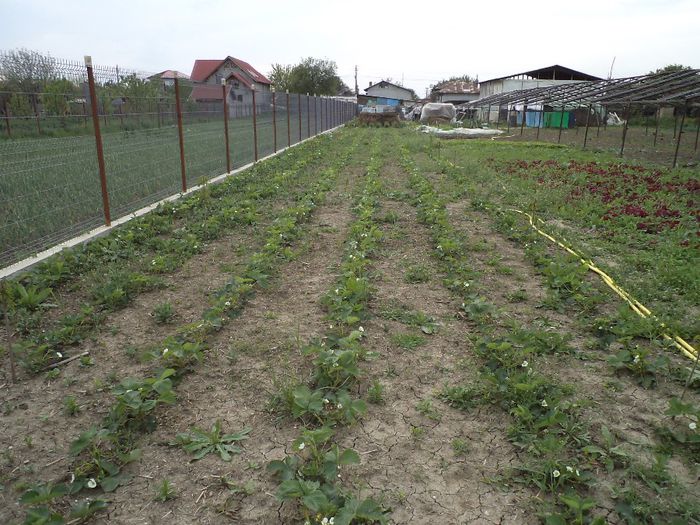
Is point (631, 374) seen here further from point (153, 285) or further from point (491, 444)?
point (153, 285)

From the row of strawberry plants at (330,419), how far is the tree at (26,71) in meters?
3.98

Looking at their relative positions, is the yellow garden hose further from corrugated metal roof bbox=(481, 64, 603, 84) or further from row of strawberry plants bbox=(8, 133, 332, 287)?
corrugated metal roof bbox=(481, 64, 603, 84)

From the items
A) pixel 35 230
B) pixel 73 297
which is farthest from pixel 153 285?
pixel 35 230

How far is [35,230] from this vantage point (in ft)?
18.4

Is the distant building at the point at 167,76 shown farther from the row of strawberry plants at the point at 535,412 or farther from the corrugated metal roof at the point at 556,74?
the corrugated metal roof at the point at 556,74

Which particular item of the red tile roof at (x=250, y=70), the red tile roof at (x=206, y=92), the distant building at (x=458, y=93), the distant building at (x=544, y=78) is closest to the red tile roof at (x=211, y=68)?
the red tile roof at (x=250, y=70)

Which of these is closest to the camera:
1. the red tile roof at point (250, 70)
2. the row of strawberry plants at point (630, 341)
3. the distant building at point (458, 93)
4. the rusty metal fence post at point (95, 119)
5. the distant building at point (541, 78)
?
the row of strawberry plants at point (630, 341)

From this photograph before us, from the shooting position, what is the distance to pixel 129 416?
285cm

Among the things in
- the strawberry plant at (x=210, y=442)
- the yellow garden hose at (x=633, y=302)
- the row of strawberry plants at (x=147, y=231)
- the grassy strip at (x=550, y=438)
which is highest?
the row of strawberry plants at (x=147, y=231)

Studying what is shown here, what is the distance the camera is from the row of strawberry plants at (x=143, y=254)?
12.1 feet

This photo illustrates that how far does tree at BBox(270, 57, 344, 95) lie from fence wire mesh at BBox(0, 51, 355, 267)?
61.2 m

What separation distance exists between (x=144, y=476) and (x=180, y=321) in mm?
1787

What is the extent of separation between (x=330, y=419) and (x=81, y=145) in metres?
5.34

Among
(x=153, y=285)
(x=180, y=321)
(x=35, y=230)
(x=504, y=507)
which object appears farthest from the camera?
(x=35, y=230)
